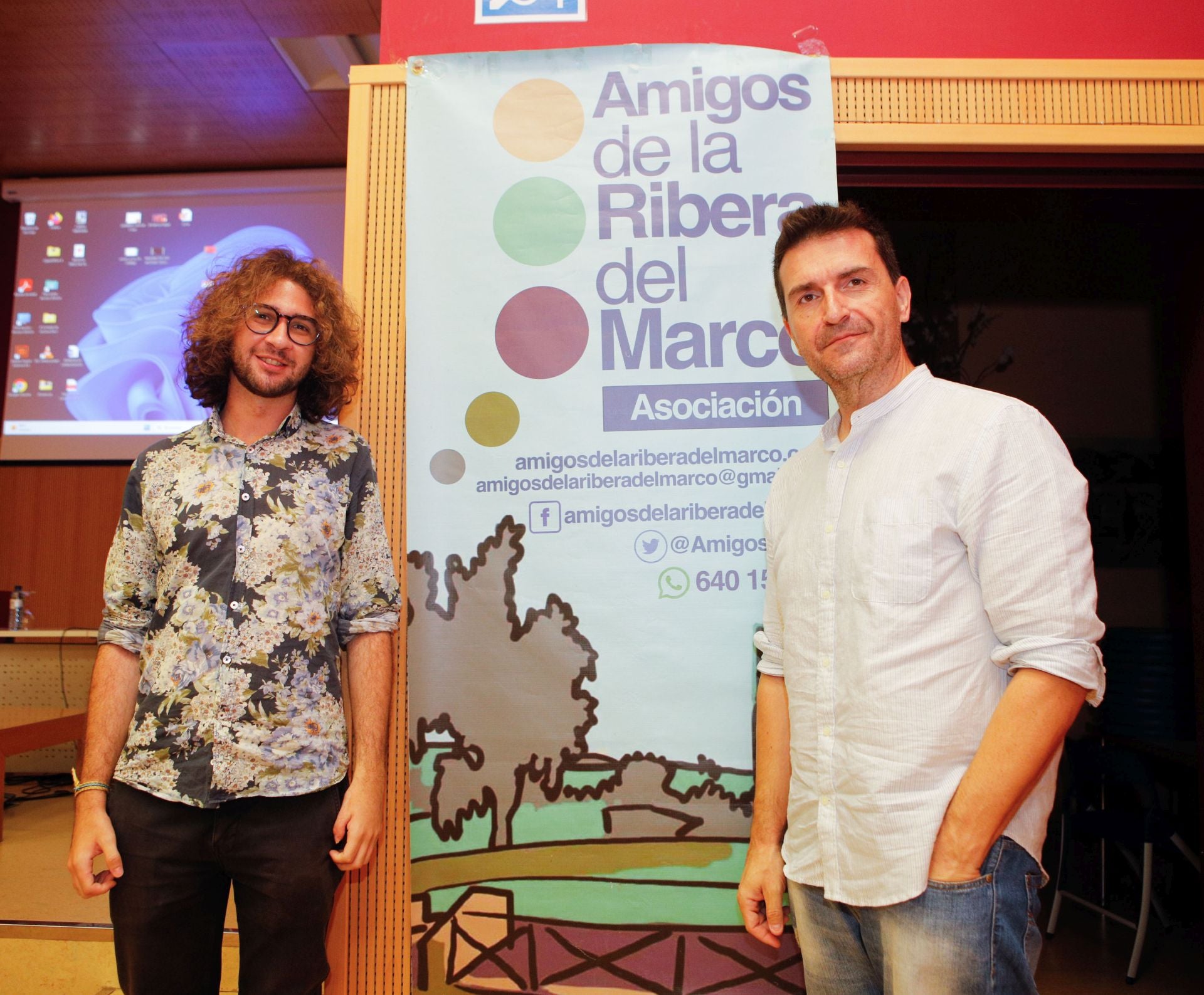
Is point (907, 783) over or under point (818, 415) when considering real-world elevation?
under

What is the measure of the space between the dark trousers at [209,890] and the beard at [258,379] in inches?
29.2

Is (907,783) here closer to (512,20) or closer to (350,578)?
(350,578)

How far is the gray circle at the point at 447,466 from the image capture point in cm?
195

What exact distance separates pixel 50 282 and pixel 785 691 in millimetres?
6282

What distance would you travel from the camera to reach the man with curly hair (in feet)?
4.60

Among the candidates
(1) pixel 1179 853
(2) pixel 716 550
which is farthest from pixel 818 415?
(1) pixel 1179 853

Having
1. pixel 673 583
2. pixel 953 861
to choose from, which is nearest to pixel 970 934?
pixel 953 861

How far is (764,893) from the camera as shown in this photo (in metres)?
1.38

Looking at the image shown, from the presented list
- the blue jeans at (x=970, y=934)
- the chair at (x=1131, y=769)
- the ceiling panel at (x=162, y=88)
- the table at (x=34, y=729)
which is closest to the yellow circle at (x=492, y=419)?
the blue jeans at (x=970, y=934)

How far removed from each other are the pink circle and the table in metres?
3.41

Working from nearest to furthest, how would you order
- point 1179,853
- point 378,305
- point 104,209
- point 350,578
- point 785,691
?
point 785,691, point 350,578, point 378,305, point 1179,853, point 104,209

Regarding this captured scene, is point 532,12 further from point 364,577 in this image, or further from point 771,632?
point 771,632

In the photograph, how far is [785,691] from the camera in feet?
4.83

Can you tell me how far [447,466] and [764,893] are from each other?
1135 mm
